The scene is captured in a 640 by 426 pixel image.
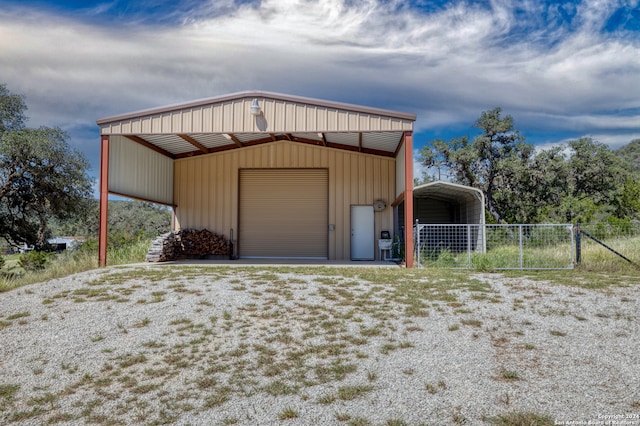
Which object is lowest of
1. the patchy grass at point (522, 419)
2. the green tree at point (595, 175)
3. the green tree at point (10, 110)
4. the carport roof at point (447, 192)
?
the patchy grass at point (522, 419)

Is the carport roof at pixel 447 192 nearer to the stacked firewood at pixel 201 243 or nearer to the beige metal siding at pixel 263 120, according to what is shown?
the beige metal siding at pixel 263 120

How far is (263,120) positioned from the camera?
1176cm

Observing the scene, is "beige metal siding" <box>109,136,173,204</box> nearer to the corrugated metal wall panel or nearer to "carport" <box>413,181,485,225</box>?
"carport" <box>413,181,485,225</box>

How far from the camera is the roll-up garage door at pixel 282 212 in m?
16.2

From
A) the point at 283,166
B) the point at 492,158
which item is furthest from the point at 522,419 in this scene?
the point at 492,158

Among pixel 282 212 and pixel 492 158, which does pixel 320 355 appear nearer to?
pixel 282 212

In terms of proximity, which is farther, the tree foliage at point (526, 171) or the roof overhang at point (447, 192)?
the tree foliage at point (526, 171)


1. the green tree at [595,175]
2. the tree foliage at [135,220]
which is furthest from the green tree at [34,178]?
the green tree at [595,175]

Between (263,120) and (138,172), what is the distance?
15.3 ft

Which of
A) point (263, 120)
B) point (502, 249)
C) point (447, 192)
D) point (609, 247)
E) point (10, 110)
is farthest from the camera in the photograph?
point (10, 110)

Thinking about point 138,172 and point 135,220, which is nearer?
point 138,172

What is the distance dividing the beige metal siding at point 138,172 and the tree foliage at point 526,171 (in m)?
13.6

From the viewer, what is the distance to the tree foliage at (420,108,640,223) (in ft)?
70.6

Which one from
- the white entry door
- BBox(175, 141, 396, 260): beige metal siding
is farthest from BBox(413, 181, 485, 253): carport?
the white entry door
